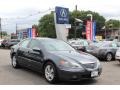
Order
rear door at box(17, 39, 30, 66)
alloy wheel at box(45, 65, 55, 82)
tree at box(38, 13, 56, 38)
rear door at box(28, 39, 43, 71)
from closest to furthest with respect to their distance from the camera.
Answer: alloy wheel at box(45, 65, 55, 82), rear door at box(28, 39, 43, 71), rear door at box(17, 39, 30, 66), tree at box(38, 13, 56, 38)

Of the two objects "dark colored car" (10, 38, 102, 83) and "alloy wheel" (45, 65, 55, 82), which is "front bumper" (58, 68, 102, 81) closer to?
"dark colored car" (10, 38, 102, 83)

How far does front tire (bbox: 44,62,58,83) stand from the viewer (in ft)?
28.0

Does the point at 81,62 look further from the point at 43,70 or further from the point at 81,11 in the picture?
the point at 81,11

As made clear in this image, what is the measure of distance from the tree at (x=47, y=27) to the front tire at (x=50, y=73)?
68.5 meters

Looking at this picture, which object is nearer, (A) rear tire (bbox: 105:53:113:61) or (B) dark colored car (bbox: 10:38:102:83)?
(B) dark colored car (bbox: 10:38:102:83)

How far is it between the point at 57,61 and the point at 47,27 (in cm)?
7179

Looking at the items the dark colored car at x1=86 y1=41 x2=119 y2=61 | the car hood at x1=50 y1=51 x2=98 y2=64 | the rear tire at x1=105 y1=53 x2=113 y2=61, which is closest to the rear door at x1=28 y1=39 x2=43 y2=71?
the car hood at x1=50 y1=51 x2=98 y2=64

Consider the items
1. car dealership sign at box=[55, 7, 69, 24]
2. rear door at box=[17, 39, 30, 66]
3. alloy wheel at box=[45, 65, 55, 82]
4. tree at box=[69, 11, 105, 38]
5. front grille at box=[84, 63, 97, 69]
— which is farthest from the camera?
tree at box=[69, 11, 105, 38]

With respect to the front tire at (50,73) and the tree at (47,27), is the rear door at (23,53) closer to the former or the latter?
the front tire at (50,73)

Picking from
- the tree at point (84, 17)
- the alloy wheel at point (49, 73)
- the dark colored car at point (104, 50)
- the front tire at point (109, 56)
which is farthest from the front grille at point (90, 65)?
the tree at point (84, 17)

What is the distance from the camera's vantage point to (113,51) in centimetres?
1738

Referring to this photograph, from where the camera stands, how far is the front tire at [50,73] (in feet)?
28.0
